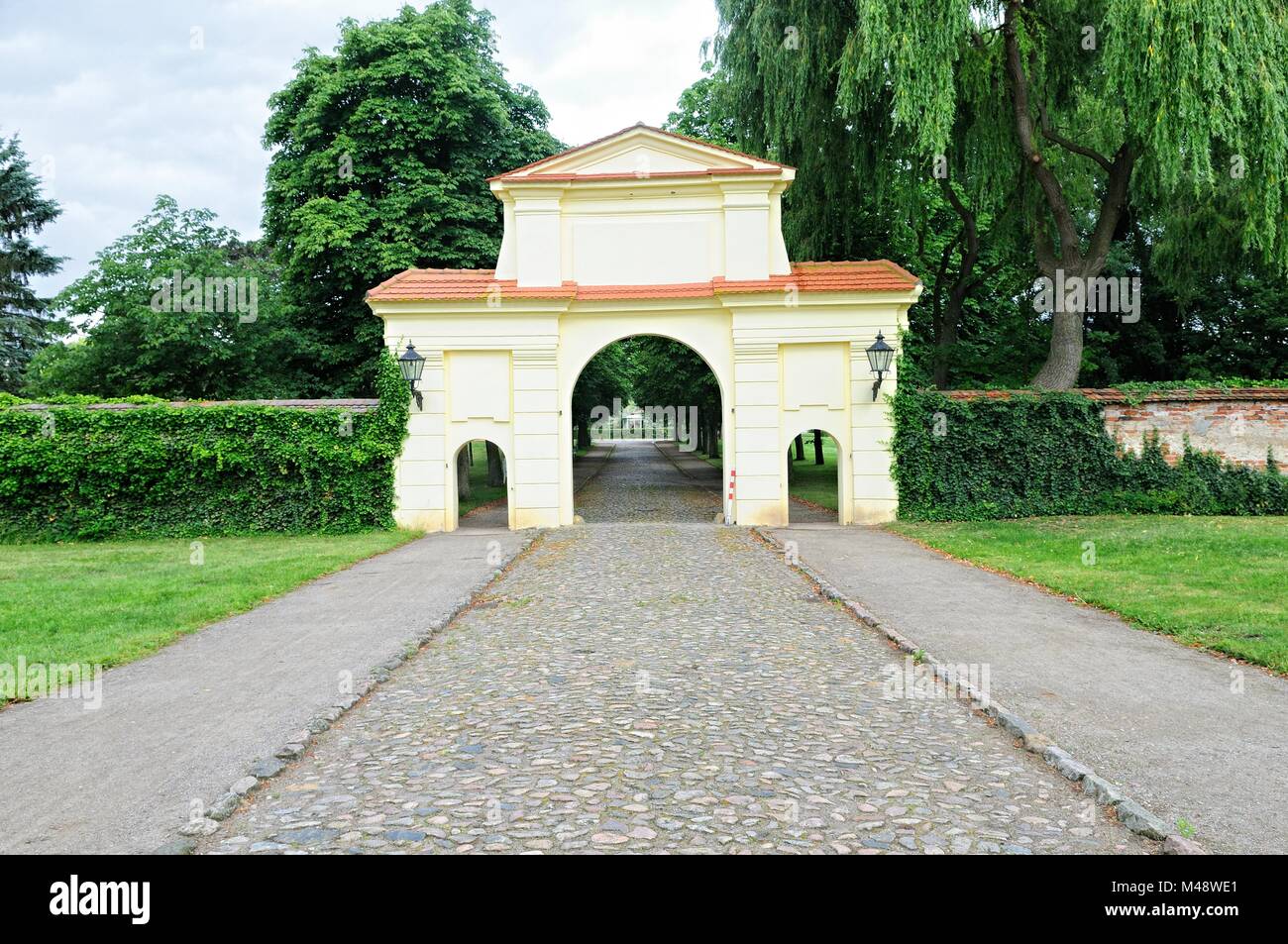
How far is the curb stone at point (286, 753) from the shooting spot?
4.38 metres

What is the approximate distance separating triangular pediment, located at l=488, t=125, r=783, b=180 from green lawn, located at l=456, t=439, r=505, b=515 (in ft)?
21.6

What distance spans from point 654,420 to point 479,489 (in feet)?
37.1

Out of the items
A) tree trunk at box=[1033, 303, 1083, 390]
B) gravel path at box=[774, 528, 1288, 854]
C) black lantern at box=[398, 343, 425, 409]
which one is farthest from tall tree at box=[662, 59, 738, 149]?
gravel path at box=[774, 528, 1288, 854]

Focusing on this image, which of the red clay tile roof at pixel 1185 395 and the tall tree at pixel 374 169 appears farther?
the tall tree at pixel 374 169

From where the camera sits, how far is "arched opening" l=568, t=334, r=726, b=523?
76.7 feet

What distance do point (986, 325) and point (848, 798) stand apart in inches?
1077

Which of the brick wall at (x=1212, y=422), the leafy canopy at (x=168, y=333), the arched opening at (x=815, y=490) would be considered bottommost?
the arched opening at (x=815, y=490)

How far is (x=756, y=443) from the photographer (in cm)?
1905

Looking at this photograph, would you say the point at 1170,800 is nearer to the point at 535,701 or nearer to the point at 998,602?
the point at 535,701

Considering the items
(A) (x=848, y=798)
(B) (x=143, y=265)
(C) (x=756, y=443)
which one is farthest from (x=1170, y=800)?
(B) (x=143, y=265)

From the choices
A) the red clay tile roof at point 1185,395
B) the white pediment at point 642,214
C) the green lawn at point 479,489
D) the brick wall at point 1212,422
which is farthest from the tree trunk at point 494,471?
the brick wall at point 1212,422

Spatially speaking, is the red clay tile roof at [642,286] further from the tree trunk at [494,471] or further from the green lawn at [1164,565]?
the tree trunk at [494,471]

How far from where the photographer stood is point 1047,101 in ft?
67.4

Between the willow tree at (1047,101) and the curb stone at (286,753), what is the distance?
14473mm
